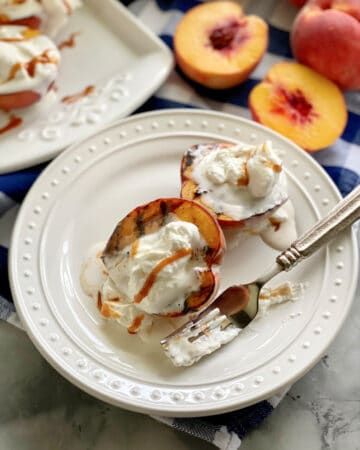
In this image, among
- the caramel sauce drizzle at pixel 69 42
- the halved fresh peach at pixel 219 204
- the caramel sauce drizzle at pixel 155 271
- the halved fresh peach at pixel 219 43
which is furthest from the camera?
the caramel sauce drizzle at pixel 69 42

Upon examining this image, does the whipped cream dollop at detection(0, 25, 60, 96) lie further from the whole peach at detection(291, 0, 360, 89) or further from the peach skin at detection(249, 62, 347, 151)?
the whole peach at detection(291, 0, 360, 89)

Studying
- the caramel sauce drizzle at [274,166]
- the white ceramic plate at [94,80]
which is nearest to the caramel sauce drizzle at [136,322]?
the caramel sauce drizzle at [274,166]

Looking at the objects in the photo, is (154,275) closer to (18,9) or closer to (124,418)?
(124,418)

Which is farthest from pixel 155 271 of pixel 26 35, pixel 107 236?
pixel 26 35

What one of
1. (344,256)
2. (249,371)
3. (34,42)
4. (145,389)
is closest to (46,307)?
(145,389)

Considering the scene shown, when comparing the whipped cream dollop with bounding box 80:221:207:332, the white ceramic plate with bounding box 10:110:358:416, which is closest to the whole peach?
the white ceramic plate with bounding box 10:110:358:416

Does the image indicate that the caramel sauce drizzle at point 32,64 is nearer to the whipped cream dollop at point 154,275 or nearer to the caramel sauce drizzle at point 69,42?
the caramel sauce drizzle at point 69,42

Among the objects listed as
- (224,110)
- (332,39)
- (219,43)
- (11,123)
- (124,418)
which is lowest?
(124,418)
